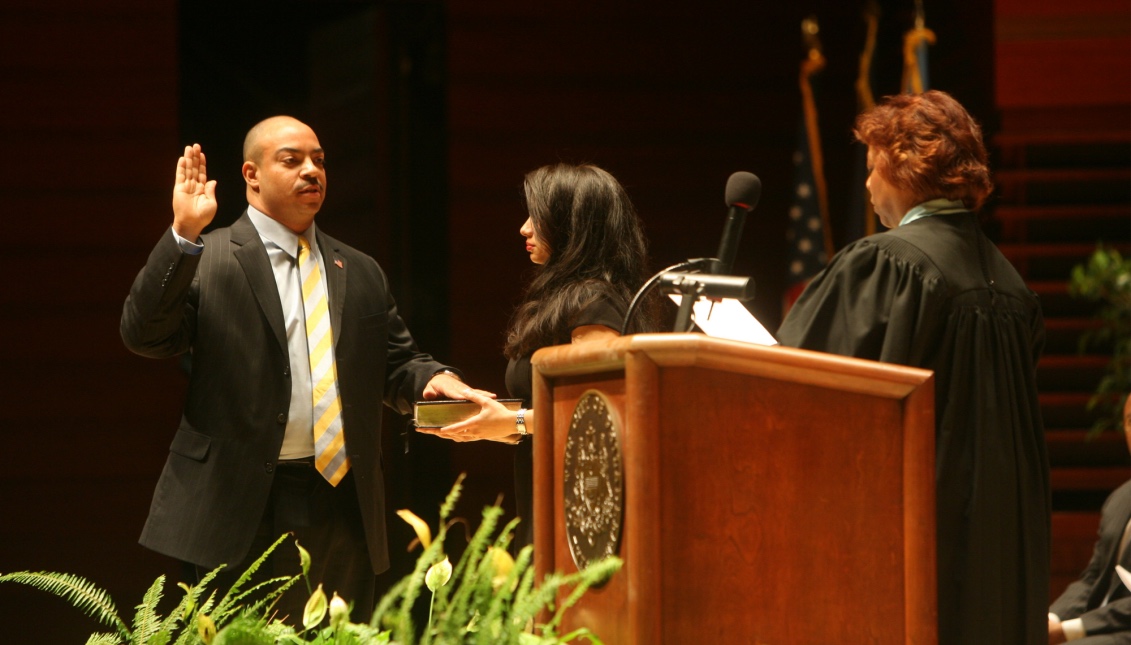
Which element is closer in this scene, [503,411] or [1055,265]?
[503,411]

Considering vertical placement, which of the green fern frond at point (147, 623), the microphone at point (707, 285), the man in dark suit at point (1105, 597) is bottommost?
the man in dark suit at point (1105, 597)

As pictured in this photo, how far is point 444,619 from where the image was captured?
46.8 inches

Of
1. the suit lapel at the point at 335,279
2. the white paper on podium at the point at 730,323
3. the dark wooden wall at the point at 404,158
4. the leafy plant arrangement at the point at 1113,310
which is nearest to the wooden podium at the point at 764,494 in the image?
the white paper on podium at the point at 730,323

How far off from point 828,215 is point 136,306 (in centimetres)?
368

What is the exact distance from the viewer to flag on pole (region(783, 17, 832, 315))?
4938mm

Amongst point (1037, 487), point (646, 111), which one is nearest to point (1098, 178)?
point (646, 111)

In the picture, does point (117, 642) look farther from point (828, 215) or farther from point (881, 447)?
point (828, 215)

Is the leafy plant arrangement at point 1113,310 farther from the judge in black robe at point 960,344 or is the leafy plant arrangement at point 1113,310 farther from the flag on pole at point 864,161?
the judge in black robe at point 960,344

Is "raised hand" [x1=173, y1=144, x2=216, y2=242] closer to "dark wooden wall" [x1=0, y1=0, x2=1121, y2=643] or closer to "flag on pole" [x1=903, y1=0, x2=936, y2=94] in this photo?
"dark wooden wall" [x1=0, y1=0, x2=1121, y2=643]

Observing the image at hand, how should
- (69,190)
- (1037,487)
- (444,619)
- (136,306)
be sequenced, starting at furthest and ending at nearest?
(69,190)
(136,306)
(1037,487)
(444,619)

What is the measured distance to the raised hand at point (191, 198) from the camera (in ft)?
7.66

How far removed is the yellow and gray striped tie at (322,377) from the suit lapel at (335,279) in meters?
0.02

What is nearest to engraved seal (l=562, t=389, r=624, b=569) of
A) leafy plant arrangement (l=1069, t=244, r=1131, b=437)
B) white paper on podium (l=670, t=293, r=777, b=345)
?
white paper on podium (l=670, t=293, r=777, b=345)

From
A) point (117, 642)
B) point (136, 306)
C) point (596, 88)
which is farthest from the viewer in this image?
point (596, 88)
